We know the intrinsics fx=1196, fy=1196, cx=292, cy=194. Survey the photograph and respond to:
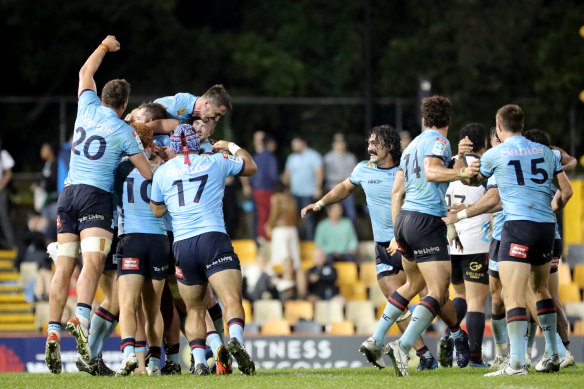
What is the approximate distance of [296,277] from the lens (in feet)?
64.2

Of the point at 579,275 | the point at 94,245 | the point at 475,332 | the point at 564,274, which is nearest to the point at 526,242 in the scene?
the point at 475,332

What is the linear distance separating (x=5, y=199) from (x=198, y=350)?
34.2 feet

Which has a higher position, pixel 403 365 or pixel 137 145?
pixel 137 145

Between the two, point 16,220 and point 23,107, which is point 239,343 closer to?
point 16,220

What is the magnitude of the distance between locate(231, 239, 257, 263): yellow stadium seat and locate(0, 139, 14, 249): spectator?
13.3 feet

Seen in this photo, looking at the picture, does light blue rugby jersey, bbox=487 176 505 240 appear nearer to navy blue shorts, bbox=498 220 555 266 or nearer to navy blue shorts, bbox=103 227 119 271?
Answer: navy blue shorts, bbox=498 220 555 266

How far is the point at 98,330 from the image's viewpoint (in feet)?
A: 39.4

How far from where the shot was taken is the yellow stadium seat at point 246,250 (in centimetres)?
2088

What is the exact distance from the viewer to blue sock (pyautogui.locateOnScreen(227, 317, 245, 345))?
10.8 meters

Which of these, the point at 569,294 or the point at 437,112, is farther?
the point at 569,294

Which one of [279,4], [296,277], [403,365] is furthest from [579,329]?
[279,4]

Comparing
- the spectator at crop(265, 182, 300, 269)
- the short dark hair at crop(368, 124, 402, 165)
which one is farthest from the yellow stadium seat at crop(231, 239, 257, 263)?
the short dark hair at crop(368, 124, 402, 165)

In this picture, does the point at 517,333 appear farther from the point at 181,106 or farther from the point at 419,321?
the point at 181,106

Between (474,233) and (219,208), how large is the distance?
3.16 m
